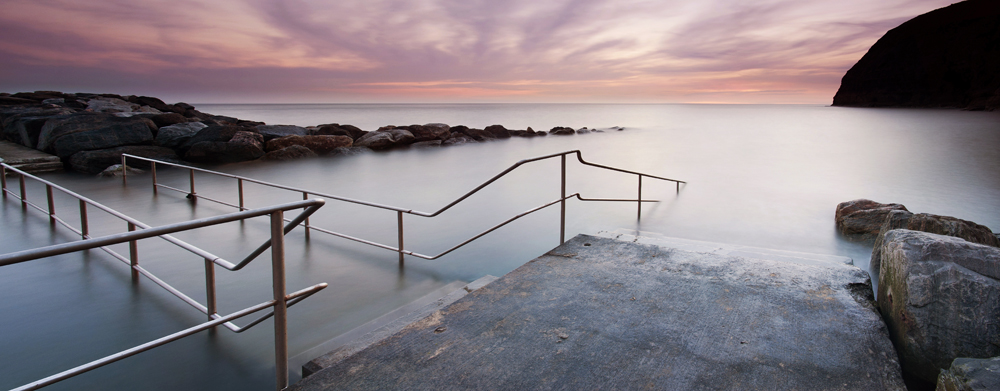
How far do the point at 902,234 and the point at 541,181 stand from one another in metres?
9.87

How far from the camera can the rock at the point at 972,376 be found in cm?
164

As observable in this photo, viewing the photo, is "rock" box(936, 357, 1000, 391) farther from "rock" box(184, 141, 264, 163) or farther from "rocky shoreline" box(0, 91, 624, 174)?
"rock" box(184, 141, 264, 163)

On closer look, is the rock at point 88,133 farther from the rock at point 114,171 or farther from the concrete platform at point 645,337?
the concrete platform at point 645,337

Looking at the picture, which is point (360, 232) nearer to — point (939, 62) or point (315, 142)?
point (315, 142)

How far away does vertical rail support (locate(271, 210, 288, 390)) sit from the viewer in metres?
1.76

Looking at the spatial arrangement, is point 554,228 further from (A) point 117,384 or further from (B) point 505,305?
(A) point 117,384

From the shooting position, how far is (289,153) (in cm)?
1436

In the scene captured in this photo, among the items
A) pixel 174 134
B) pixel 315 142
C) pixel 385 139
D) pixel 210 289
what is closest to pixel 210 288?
pixel 210 289

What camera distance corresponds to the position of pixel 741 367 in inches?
80.7

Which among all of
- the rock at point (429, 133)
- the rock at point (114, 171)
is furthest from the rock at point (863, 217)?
the rock at point (429, 133)

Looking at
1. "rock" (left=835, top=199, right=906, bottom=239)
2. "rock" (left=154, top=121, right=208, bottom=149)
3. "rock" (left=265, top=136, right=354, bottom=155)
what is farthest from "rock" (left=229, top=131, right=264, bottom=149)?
"rock" (left=835, top=199, right=906, bottom=239)

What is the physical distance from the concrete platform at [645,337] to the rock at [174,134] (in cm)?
1356

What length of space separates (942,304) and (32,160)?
14.9 metres

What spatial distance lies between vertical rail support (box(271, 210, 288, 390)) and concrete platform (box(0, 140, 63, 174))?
478 inches
